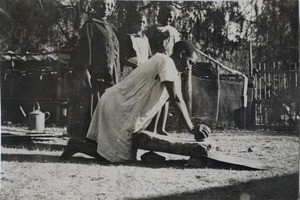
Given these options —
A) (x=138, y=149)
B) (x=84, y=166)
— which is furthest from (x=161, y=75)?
(x=84, y=166)

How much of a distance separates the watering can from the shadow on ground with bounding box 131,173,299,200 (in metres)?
1.24

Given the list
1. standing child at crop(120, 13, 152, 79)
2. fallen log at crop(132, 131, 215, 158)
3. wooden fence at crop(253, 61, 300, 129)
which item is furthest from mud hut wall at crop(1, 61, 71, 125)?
wooden fence at crop(253, 61, 300, 129)

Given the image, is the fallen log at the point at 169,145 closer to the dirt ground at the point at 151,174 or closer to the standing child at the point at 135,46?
the dirt ground at the point at 151,174

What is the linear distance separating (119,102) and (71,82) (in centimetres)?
46

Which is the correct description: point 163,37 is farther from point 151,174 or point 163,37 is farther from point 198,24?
point 151,174

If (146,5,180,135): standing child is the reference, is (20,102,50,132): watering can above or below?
below

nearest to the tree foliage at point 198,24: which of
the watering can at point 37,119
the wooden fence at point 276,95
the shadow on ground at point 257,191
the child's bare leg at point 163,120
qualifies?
the wooden fence at point 276,95

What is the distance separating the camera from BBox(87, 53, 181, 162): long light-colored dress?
3.53 m

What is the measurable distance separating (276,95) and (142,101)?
1250 millimetres

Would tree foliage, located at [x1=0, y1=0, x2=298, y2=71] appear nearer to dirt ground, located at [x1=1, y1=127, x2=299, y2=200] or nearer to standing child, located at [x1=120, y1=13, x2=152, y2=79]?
standing child, located at [x1=120, y1=13, x2=152, y2=79]

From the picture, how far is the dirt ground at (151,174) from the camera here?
3.37 meters

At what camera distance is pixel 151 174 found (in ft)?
11.3

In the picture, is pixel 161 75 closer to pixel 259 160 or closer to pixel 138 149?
pixel 138 149

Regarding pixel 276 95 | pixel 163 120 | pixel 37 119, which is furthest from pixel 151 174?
pixel 276 95
